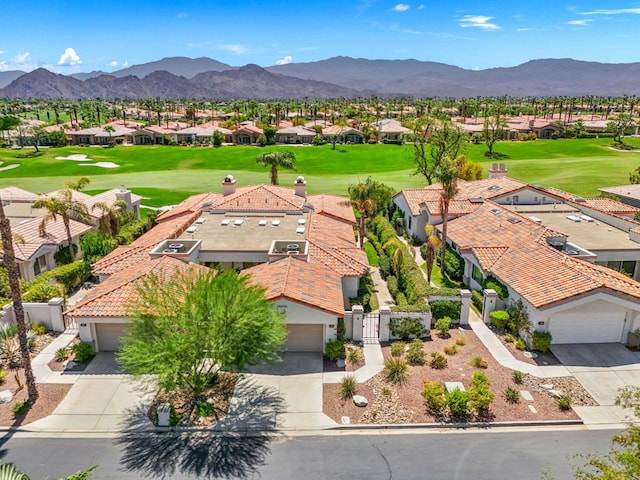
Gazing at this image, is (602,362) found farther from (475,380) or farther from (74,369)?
(74,369)

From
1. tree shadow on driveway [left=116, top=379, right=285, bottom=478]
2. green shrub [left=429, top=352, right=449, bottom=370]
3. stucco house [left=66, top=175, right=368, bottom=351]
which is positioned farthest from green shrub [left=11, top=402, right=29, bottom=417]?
green shrub [left=429, top=352, right=449, bottom=370]

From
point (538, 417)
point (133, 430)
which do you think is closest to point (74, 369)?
point (133, 430)

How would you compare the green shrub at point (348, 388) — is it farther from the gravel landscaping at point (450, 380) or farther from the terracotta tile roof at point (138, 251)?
the terracotta tile roof at point (138, 251)

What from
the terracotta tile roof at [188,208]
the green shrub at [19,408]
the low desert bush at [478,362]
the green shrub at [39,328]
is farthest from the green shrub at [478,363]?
the terracotta tile roof at [188,208]

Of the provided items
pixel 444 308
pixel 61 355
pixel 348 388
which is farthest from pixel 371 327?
pixel 61 355

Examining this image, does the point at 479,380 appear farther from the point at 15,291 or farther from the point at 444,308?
the point at 15,291

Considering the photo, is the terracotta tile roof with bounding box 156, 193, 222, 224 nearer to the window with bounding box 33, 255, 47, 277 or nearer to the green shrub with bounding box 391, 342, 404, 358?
the window with bounding box 33, 255, 47, 277
